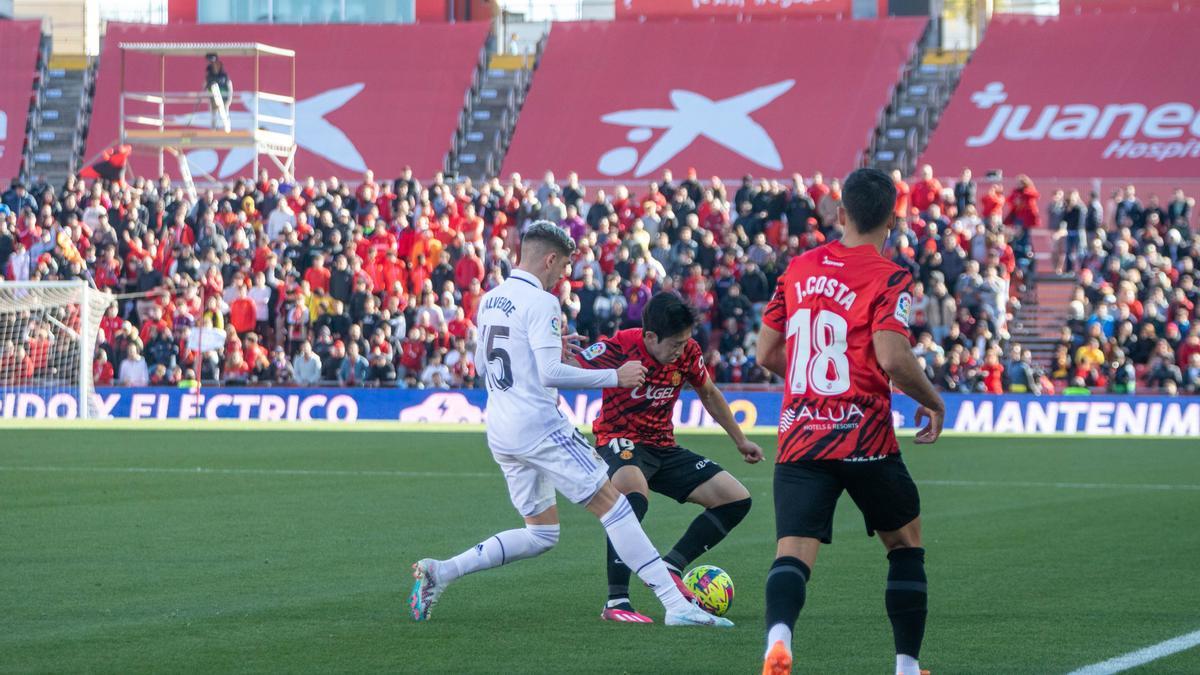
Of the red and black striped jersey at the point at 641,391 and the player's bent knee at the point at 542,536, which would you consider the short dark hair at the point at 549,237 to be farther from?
the player's bent knee at the point at 542,536

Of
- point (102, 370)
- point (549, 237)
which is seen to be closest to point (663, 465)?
point (549, 237)

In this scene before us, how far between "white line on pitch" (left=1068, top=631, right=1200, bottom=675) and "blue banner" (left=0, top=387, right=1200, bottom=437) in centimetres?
1873

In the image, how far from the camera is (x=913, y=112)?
3950 centimetres

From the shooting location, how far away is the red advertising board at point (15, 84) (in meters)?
45.1

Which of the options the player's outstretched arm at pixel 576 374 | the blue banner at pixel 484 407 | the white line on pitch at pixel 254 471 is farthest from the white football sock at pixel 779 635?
the blue banner at pixel 484 407

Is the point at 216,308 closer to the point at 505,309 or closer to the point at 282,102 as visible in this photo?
the point at 282,102

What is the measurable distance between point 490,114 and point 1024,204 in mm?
→ 16616

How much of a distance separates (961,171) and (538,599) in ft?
96.5

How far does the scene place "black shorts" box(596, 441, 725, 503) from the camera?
9203mm

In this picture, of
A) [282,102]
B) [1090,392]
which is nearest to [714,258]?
[1090,392]

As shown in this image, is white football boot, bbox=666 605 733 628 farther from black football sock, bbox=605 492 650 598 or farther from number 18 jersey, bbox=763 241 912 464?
number 18 jersey, bbox=763 241 912 464

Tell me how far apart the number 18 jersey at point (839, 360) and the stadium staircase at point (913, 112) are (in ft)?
106

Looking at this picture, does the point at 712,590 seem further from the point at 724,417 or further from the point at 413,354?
the point at 413,354

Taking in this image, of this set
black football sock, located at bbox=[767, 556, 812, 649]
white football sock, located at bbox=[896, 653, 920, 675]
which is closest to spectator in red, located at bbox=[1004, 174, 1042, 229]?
white football sock, located at bbox=[896, 653, 920, 675]
